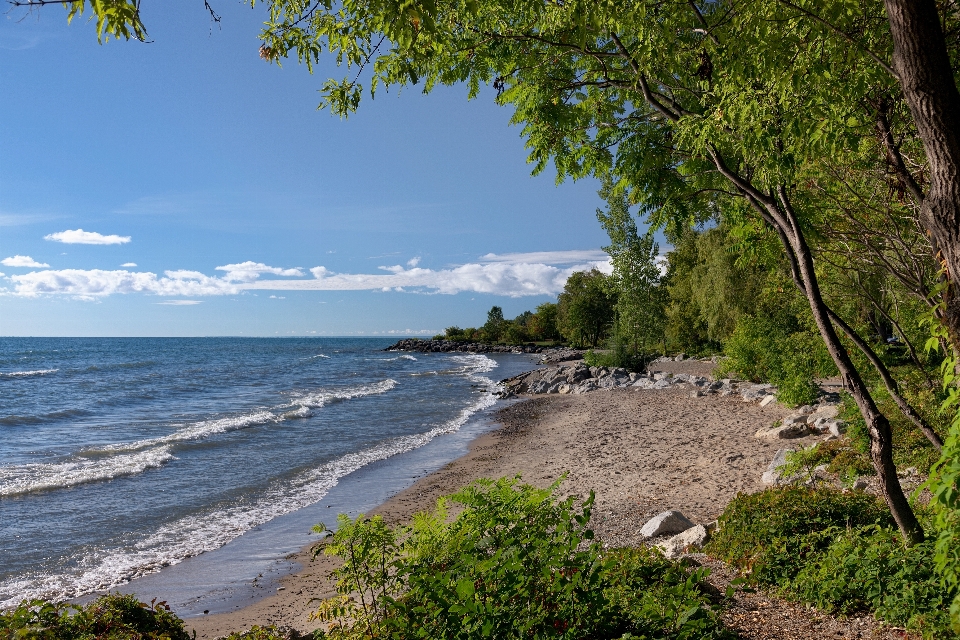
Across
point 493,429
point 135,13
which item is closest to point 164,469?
point 493,429

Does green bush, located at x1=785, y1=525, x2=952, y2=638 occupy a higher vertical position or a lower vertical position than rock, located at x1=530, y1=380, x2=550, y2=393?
higher

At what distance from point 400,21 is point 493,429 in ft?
61.9

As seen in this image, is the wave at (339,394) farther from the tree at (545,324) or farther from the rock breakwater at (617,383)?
the tree at (545,324)

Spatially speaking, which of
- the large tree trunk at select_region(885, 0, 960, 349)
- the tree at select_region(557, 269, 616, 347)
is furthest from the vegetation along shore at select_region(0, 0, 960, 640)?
the tree at select_region(557, 269, 616, 347)

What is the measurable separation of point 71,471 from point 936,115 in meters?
17.8

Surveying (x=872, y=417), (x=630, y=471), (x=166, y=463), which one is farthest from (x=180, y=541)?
(x=872, y=417)

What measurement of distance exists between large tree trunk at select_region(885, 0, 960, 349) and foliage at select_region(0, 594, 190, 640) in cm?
533

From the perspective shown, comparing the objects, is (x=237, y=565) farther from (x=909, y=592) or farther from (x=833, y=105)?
(x=833, y=105)

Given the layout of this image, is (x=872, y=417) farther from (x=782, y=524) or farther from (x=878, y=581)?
(x=782, y=524)

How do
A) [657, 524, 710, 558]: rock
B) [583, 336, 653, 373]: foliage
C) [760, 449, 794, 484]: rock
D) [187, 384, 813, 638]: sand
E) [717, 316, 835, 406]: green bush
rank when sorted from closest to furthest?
[657, 524, 710, 558]: rock
[187, 384, 813, 638]: sand
[760, 449, 794, 484]: rock
[717, 316, 835, 406]: green bush
[583, 336, 653, 373]: foliage

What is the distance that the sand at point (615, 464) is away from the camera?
802cm

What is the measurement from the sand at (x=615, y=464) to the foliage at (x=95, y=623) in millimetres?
1519

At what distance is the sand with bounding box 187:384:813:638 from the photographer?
8.02 m

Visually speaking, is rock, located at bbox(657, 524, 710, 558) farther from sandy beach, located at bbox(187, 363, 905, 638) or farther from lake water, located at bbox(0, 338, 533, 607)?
lake water, located at bbox(0, 338, 533, 607)
